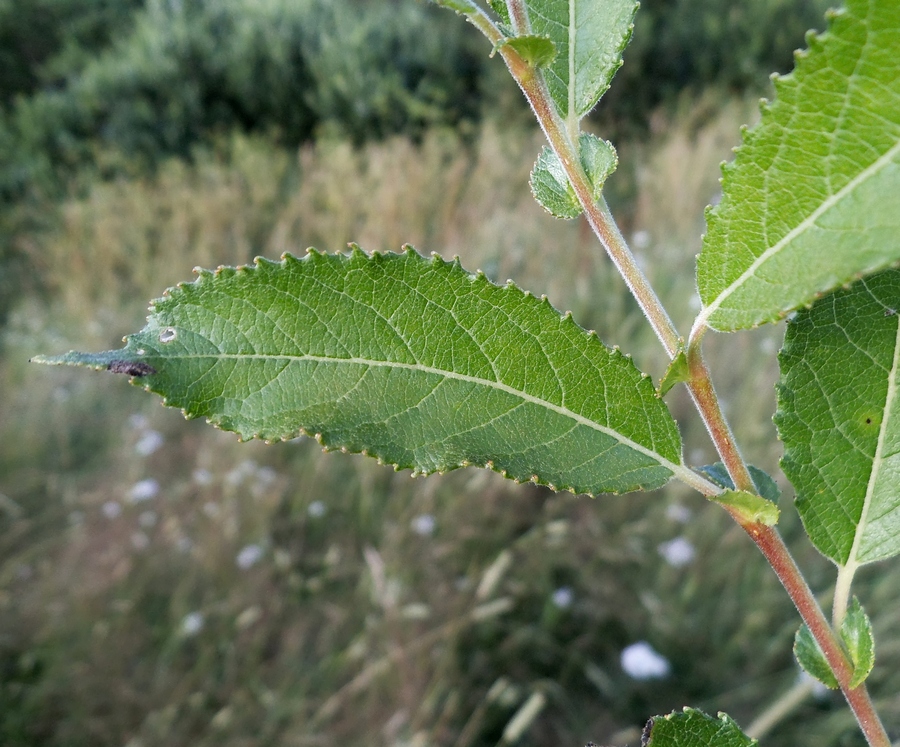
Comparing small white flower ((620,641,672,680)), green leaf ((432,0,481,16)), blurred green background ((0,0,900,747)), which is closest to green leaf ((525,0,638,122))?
green leaf ((432,0,481,16))

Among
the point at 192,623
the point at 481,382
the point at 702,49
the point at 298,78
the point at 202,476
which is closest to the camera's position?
the point at 481,382

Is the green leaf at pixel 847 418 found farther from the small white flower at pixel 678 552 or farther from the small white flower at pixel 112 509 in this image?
the small white flower at pixel 112 509

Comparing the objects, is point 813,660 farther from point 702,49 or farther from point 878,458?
point 702,49

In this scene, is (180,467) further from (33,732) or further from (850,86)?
(850,86)

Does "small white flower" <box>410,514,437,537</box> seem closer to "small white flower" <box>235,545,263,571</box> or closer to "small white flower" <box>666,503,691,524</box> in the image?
"small white flower" <box>235,545,263,571</box>

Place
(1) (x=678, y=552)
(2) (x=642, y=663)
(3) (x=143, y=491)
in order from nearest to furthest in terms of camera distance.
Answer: (2) (x=642, y=663) < (1) (x=678, y=552) < (3) (x=143, y=491)

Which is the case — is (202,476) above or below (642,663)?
below

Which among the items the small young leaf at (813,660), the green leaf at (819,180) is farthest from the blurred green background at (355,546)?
the green leaf at (819,180)

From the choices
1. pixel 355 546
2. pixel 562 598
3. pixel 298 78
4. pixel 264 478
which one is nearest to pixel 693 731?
pixel 562 598
